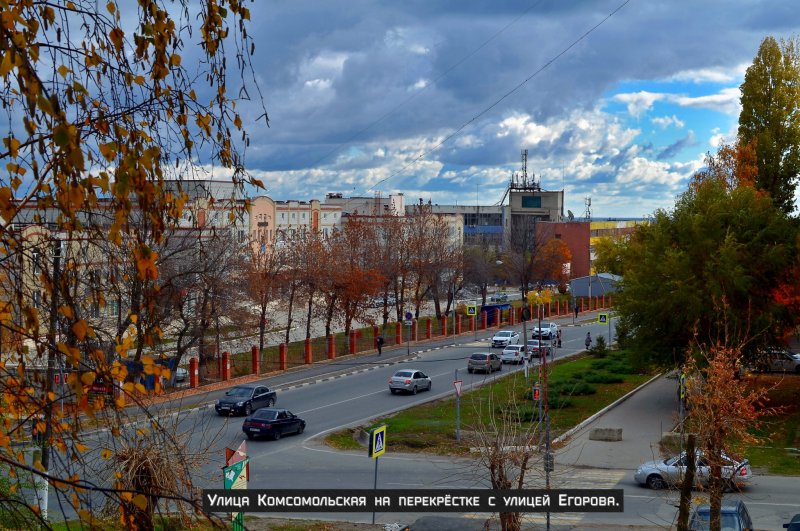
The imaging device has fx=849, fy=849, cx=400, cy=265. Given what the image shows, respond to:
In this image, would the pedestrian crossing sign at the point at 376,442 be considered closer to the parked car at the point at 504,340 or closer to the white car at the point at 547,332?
the parked car at the point at 504,340

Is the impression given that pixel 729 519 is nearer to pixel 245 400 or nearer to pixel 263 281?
pixel 245 400

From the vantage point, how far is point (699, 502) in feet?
52.0

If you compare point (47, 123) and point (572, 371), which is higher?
point (47, 123)

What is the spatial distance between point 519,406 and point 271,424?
31.3 ft

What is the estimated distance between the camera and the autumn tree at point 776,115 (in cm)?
4731

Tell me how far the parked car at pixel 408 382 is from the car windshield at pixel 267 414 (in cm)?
1058

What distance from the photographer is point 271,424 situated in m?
31.0

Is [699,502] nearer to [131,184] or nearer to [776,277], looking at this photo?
[131,184]

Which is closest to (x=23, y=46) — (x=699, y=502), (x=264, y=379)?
(x=699, y=502)

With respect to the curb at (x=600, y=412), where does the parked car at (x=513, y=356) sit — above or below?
above

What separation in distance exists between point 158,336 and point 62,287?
1263 mm

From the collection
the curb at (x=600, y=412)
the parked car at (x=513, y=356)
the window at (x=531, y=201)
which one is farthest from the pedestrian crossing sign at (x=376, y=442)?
the window at (x=531, y=201)

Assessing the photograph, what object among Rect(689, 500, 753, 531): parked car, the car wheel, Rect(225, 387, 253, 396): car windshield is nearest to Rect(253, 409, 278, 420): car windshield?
Rect(225, 387, 253, 396): car windshield

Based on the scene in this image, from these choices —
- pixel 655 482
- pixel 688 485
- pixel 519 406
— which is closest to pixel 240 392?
pixel 519 406
